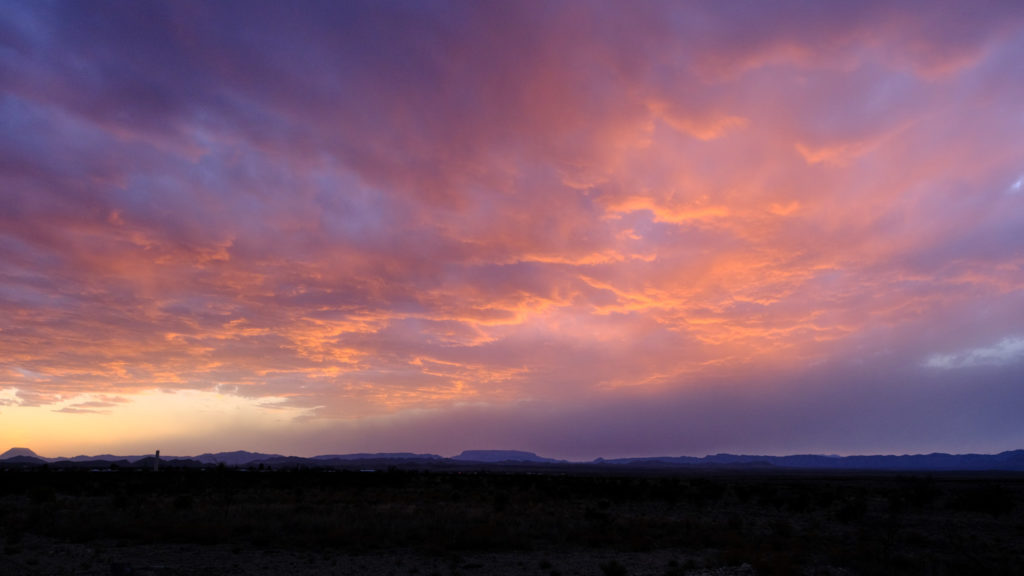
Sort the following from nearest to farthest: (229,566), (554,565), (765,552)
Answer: (229,566) < (554,565) < (765,552)

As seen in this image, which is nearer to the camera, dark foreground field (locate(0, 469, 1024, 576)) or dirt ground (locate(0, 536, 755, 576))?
dirt ground (locate(0, 536, 755, 576))

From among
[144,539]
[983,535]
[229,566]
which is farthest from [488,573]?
[983,535]

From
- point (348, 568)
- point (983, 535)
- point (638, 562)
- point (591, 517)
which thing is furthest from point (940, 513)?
point (348, 568)

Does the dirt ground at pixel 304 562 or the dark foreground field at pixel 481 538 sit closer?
the dirt ground at pixel 304 562

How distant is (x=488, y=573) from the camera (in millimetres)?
17641

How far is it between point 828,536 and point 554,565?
14.5m

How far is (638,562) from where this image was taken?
63.2 feet

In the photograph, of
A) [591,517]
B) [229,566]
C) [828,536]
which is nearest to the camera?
[229,566]

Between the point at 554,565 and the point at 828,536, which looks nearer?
the point at 554,565

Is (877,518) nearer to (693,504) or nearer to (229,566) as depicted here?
(693,504)

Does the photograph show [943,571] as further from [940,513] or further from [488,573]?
[940,513]

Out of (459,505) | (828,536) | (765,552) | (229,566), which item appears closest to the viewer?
(229,566)

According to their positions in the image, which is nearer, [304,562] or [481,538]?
[304,562]

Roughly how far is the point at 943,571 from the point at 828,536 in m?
9.34
